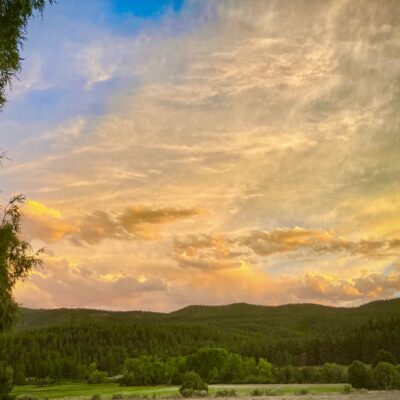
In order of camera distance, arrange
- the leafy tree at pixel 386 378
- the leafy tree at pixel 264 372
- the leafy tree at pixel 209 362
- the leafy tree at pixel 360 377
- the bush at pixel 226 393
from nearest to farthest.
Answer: the bush at pixel 226 393 → the leafy tree at pixel 386 378 → the leafy tree at pixel 360 377 → the leafy tree at pixel 264 372 → the leafy tree at pixel 209 362

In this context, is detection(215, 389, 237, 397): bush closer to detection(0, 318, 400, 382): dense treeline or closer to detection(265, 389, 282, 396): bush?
detection(265, 389, 282, 396): bush

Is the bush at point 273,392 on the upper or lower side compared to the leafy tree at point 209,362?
lower

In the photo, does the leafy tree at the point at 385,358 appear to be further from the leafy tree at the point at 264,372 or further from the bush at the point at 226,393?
the bush at the point at 226,393

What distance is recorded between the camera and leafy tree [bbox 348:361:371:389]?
85.9 m

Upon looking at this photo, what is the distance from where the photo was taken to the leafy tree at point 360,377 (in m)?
85.9

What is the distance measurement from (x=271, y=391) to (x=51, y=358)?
10007cm

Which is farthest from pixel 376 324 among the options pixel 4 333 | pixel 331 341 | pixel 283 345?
pixel 4 333

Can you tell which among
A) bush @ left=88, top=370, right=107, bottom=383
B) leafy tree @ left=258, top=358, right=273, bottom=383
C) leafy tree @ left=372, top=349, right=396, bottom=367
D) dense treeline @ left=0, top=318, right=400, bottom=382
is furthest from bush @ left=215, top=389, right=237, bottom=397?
bush @ left=88, top=370, right=107, bottom=383

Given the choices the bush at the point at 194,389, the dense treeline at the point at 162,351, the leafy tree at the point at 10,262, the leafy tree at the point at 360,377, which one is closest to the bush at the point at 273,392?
the bush at the point at 194,389

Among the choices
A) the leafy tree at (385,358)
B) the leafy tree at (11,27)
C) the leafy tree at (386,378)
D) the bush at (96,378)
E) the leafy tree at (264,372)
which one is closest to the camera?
the leafy tree at (11,27)

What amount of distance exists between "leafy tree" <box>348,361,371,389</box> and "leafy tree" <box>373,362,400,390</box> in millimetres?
1066

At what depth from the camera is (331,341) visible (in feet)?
519

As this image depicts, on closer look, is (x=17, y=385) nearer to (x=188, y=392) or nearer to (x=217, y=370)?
(x=217, y=370)

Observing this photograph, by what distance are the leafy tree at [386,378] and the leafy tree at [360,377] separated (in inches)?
42.0
